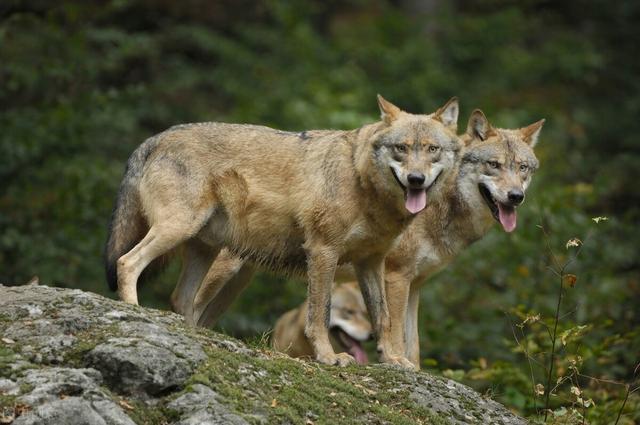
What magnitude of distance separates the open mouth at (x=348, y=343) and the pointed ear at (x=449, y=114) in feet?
11.2

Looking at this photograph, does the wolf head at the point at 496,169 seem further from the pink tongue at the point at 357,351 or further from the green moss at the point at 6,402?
the green moss at the point at 6,402

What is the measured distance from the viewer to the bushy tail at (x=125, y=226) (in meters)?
8.09

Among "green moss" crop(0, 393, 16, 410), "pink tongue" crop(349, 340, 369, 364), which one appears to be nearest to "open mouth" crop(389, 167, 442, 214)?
"green moss" crop(0, 393, 16, 410)

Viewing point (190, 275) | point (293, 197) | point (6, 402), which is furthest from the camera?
point (190, 275)

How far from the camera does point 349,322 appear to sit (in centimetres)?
1094

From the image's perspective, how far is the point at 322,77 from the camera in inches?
717

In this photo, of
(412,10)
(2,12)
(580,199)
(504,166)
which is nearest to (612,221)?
(580,199)

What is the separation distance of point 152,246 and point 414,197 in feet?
6.31

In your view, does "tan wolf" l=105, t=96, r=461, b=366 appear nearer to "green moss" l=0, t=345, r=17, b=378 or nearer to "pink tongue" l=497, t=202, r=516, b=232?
"pink tongue" l=497, t=202, r=516, b=232

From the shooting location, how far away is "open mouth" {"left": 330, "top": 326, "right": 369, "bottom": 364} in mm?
10820

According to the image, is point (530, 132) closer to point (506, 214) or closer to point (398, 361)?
point (506, 214)

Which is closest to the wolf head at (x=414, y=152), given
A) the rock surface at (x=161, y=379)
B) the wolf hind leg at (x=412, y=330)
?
the rock surface at (x=161, y=379)

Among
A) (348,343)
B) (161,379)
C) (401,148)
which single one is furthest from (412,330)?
(161,379)

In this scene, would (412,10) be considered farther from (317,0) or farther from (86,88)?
(86,88)
